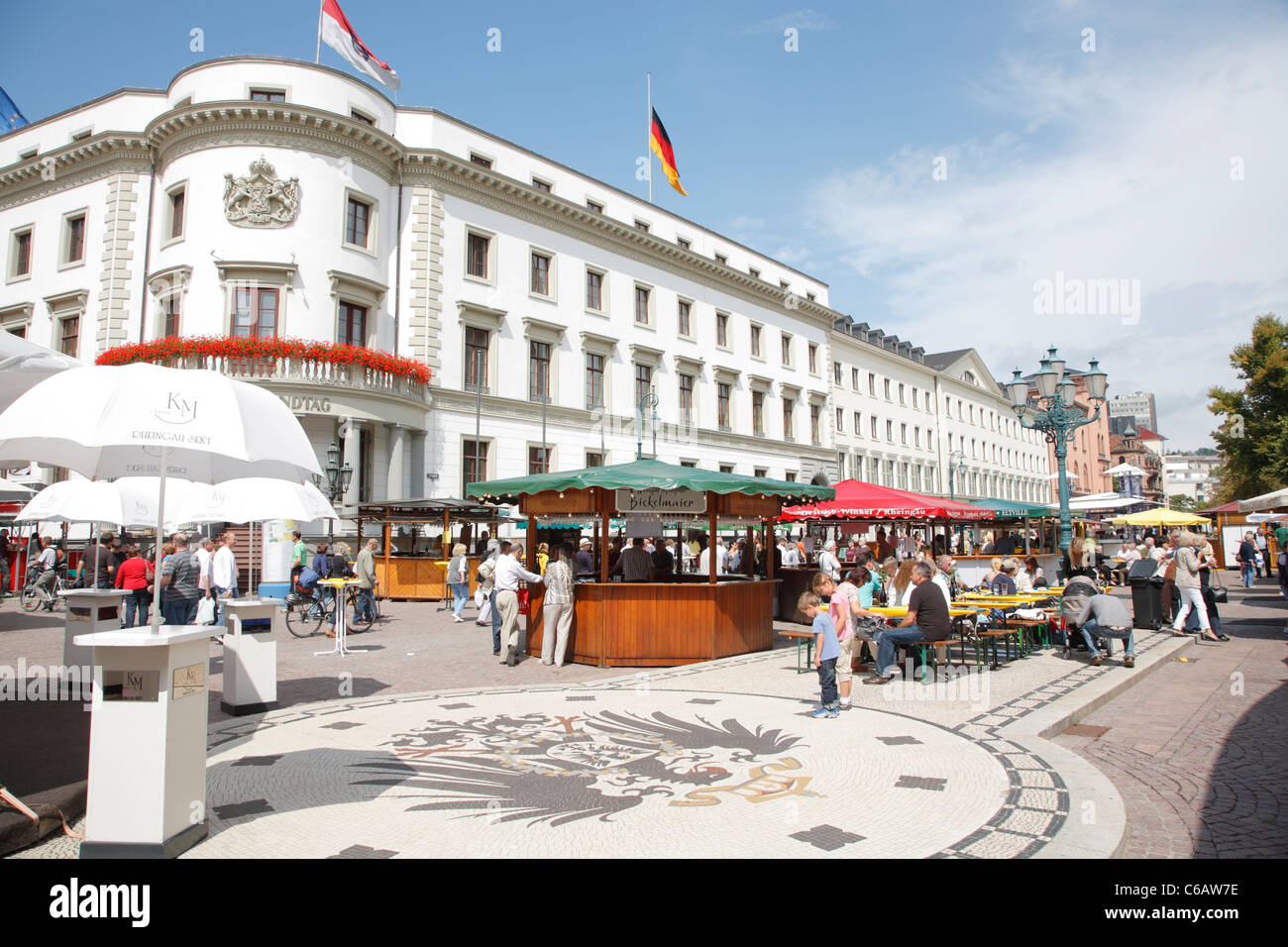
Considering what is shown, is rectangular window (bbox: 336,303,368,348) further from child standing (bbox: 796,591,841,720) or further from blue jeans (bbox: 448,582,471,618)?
child standing (bbox: 796,591,841,720)

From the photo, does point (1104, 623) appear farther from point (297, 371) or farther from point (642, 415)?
point (642, 415)

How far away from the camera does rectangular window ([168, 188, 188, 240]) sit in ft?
93.4

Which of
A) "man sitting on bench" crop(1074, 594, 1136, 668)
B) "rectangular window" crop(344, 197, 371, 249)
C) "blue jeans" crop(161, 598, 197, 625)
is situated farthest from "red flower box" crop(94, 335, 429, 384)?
"man sitting on bench" crop(1074, 594, 1136, 668)

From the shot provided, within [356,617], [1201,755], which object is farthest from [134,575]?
[1201,755]

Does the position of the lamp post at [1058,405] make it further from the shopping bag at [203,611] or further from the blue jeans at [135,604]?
the blue jeans at [135,604]

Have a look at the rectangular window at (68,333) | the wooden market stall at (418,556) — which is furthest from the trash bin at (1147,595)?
the rectangular window at (68,333)

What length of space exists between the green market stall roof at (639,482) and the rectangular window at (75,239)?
96.8 ft

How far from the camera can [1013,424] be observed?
287 ft

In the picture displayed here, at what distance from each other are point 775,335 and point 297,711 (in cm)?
4317

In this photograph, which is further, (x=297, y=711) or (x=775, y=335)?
(x=775, y=335)

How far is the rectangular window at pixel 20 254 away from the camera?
34156mm
